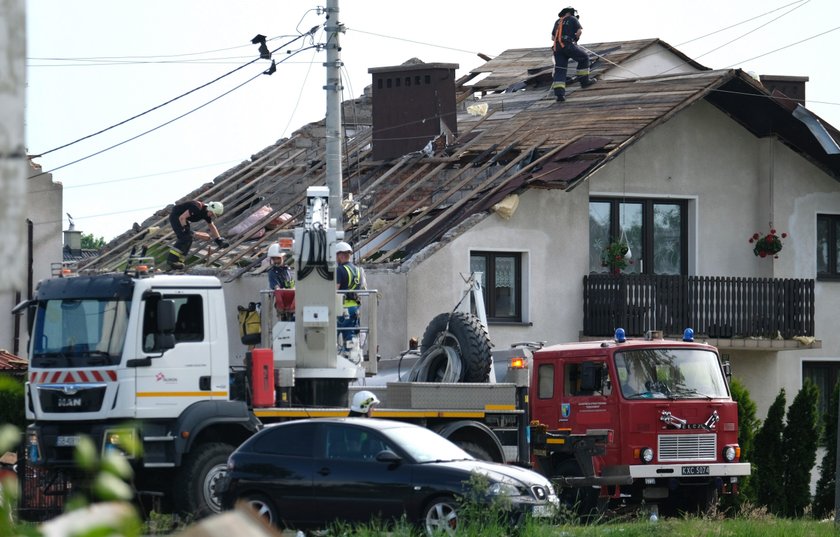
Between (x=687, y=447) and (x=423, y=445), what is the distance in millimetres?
5590

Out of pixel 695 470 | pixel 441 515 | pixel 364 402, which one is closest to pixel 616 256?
pixel 695 470

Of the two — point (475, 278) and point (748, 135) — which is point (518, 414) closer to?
point (475, 278)

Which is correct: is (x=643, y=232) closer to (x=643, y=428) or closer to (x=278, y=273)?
(x=643, y=428)

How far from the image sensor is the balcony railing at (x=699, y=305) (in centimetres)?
2906

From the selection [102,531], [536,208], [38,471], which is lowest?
[38,471]

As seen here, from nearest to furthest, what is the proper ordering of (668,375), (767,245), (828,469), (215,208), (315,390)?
(315,390) → (668,375) → (215,208) → (828,469) → (767,245)

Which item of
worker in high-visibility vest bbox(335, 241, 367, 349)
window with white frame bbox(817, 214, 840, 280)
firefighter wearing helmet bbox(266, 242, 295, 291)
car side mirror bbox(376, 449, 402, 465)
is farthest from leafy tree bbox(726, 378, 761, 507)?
car side mirror bbox(376, 449, 402, 465)

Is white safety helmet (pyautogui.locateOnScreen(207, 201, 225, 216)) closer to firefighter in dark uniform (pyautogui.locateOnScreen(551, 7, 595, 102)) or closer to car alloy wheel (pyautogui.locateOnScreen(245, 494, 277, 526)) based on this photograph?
car alloy wheel (pyautogui.locateOnScreen(245, 494, 277, 526))

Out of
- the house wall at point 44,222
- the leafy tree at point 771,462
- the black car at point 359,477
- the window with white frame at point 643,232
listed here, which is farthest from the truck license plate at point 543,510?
the house wall at point 44,222

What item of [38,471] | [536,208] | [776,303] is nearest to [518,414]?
[38,471]

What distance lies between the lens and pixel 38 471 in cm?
1677

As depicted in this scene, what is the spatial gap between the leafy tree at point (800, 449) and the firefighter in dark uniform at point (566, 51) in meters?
9.78

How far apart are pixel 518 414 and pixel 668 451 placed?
2.11 m

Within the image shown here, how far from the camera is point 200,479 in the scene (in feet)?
52.7
